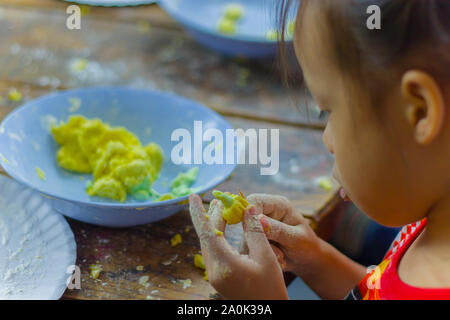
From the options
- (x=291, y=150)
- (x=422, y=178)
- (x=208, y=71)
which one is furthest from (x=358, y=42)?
(x=208, y=71)

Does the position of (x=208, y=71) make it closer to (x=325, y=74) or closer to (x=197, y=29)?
(x=197, y=29)

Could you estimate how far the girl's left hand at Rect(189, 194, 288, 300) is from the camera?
631 mm

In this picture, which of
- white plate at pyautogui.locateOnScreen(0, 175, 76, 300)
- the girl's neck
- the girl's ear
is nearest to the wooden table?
white plate at pyautogui.locateOnScreen(0, 175, 76, 300)

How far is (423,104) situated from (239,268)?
0.96 feet

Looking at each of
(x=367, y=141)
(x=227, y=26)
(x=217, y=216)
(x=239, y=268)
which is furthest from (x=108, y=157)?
(x=227, y=26)

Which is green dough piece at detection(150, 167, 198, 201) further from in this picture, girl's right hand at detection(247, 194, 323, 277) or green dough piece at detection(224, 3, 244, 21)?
green dough piece at detection(224, 3, 244, 21)

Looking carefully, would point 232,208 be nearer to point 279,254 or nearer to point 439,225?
point 279,254

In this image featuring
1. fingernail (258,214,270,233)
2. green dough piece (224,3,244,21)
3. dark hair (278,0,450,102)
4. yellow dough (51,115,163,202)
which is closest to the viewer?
dark hair (278,0,450,102)

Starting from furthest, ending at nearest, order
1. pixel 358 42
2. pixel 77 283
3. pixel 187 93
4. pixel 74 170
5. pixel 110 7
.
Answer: pixel 110 7 < pixel 187 93 < pixel 74 170 < pixel 77 283 < pixel 358 42

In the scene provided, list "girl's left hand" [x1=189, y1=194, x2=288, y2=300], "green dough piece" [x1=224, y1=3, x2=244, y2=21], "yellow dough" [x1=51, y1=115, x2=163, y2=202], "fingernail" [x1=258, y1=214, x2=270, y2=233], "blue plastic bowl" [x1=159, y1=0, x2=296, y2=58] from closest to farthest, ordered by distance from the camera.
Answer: "girl's left hand" [x1=189, y1=194, x2=288, y2=300], "fingernail" [x1=258, y1=214, x2=270, y2=233], "yellow dough" [x1=51, y1=115, x2=163, y2=202], "blue plastic bowl" [x1=159, y1=0, x2=296, y2=58], "green dough piece" [x1=224, y1=3, x2=244, y2=21]

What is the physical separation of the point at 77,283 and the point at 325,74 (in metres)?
0.45

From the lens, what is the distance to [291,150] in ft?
3.71

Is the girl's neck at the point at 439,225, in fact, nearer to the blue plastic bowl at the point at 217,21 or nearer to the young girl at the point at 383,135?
the young girl at the point at 383,135

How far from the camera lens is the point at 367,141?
605 mm
